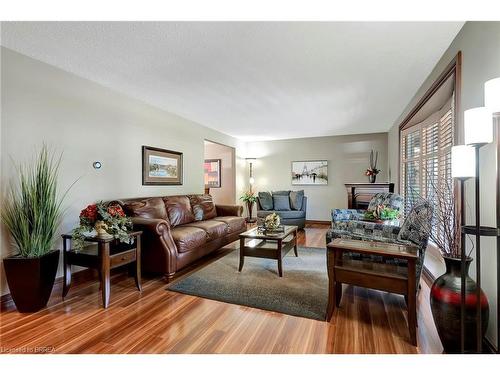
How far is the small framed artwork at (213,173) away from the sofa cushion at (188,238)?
12.5 feet

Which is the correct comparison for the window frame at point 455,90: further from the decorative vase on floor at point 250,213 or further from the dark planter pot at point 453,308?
the decorative vase on floor at point 250,213

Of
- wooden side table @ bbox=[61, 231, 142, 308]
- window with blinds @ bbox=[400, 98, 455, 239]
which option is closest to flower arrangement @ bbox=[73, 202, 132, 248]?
wooden side table @ bbox=[61, 231, 142, 308]

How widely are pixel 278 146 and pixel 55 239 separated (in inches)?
228

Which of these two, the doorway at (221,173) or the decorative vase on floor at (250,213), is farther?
the decorative vase on floor at (250,213)

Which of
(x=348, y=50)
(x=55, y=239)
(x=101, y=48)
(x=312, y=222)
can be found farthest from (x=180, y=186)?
(x=312, y=222)

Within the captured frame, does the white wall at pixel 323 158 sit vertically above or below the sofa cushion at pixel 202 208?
above

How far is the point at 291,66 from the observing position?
2621 mm

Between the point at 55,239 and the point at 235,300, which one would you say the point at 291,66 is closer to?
the point at 235,300

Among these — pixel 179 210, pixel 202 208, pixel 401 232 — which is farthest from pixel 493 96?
Answer: pixel 202 208

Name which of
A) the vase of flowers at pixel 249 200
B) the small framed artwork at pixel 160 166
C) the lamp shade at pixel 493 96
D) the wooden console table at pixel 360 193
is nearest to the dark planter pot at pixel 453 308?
the lamp shade at pixel 493 96

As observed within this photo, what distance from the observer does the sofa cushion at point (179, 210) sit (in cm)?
371

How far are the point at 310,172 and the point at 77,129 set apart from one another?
5515 mm

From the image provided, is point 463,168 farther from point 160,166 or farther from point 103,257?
point 160,166

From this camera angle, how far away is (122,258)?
2.43 metres
